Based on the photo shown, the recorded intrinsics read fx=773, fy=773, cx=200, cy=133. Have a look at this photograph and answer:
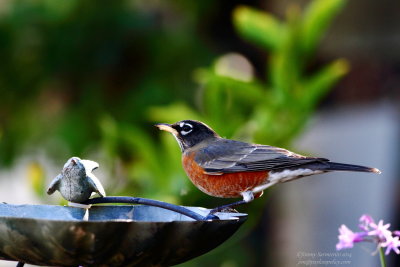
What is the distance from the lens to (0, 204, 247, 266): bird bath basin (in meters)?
1.67

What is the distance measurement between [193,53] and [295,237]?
178cm

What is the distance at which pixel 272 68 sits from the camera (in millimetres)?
3955

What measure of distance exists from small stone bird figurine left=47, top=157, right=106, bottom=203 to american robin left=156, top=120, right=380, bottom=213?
1.47ft

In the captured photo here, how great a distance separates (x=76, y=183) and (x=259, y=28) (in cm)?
220

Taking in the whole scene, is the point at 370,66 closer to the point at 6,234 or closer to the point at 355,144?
the point at 355,144

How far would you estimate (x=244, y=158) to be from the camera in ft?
7.92

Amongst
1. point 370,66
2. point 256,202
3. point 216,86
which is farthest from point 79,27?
point 370,66

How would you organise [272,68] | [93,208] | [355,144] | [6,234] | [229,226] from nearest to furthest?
[6,234], [229,226], [93,208], [272,68], [355,144]

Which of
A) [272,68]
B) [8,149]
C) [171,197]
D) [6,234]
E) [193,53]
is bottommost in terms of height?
[6,234]

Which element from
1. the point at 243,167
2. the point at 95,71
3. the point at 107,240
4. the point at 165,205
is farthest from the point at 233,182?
the point at 95,71

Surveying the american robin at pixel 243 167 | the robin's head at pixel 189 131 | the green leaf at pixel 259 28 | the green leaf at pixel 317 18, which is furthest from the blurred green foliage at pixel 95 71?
the american robin at pixel 243 167

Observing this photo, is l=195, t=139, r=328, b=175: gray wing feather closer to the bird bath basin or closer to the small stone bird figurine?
the bird bath basin

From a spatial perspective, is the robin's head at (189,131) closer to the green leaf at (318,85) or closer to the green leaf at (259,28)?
the green leaf at (318,85)

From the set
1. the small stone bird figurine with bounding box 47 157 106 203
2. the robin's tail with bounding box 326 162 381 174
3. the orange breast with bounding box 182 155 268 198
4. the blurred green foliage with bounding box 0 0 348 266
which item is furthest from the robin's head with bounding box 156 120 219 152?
the blurred green foliage with bounding box 0 0 348 266
